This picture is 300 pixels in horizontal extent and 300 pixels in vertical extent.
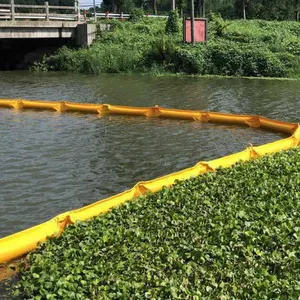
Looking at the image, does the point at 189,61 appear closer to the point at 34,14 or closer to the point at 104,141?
the point at 34,14

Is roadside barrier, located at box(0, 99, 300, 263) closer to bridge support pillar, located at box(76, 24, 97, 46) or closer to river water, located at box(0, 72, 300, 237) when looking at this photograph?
river water, located at box(0, 72, 300, 237)

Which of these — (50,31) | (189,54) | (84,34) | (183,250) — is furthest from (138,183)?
(84,34)

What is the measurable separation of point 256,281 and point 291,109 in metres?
14.4

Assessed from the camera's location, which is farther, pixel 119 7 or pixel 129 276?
pixel 119 7

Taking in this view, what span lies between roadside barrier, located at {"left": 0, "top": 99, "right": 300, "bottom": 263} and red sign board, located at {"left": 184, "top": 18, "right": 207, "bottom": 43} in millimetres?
15951

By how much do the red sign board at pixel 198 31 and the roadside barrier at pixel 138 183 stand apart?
16.0m

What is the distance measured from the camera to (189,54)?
30.0 meters

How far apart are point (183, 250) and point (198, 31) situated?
28134 millimetres

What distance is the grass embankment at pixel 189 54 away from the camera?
94.7 feet

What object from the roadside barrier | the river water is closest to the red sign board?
the river water

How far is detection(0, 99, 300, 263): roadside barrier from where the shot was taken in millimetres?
7008

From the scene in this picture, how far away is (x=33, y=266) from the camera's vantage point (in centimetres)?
593

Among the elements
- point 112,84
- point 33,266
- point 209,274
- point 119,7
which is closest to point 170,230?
point 209,274

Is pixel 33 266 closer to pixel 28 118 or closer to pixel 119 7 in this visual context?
pixel 28 118
